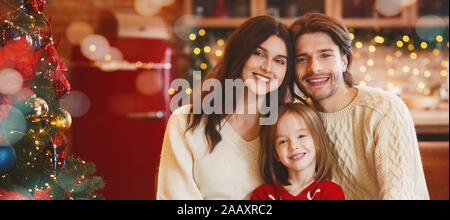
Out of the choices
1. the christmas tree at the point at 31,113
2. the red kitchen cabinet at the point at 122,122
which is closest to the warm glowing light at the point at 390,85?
the red kitchen cabinet at the point at 122,122

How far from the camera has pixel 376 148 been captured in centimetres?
142

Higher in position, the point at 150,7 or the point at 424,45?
the point at 150,7

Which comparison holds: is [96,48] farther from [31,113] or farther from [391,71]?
[391,71]

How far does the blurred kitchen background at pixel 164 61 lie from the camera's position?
302 centimetres

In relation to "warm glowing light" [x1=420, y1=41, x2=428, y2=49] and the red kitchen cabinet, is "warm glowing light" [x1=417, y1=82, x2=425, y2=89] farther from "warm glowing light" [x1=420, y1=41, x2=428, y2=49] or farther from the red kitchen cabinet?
the red kitchen cabinet

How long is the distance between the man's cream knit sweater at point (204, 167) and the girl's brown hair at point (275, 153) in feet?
0.16

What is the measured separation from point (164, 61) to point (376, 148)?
199 cm

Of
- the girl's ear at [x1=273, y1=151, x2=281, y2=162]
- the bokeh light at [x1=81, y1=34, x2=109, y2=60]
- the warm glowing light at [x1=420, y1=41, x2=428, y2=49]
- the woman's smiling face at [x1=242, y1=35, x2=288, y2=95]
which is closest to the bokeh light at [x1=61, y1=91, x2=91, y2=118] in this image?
the bokeh light at [x1=81, y1=34, x2=109, y2=60]

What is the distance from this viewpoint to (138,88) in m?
3.06

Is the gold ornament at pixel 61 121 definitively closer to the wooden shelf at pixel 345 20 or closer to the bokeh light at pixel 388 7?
the wooden shelf at pixel 345 20

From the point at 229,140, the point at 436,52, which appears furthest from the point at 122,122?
the point at 436,52
